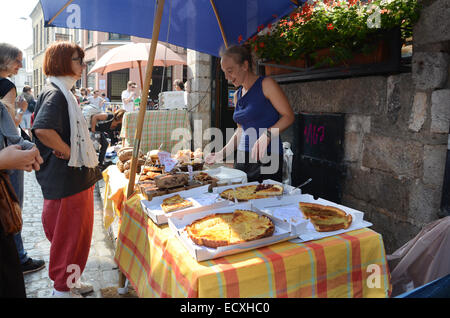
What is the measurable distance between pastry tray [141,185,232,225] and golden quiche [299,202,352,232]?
45 cm

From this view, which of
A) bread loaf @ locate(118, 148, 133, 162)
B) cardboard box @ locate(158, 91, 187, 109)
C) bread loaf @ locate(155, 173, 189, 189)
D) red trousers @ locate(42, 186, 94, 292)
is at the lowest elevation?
red trousers @ locate(42, 186, 94, 292)

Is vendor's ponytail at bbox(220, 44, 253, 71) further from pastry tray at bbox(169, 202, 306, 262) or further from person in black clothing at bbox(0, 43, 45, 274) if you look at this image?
person in black clothing at bbox(0, 43, 45, 274)

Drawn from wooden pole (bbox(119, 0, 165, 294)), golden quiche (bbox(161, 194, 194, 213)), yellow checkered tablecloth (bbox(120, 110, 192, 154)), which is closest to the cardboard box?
yellow checkered tablecloth (bbox(120, 110, 192, 154))

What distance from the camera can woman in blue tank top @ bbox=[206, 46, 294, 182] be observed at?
257 centimetres

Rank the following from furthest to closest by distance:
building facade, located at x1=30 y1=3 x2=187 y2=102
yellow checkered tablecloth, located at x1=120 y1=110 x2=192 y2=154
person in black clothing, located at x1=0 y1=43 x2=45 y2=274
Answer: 1. building facade, located at x1=30 y1=3 x2=187 y2=102
2. yellow checkered tablecloth, located at x1=120 y1=110 x2=192 y2=154
3. person in black clothing, located at x1=0 y1=43 x2=45 y2=274

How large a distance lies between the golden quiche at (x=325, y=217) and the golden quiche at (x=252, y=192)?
0.70 ft

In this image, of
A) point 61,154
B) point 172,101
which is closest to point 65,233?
point 61,154

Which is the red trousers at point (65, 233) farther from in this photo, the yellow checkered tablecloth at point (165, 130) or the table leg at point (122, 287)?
the yellow checkered tablecloth at point (165, 130)

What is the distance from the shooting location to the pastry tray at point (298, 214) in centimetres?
152

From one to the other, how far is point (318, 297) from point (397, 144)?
1.80m

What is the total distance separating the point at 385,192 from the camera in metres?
2.83

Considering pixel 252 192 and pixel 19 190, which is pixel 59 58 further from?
pixel 252 192

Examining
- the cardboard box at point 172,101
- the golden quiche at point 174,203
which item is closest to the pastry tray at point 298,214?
the golden quiche at point 174,203
